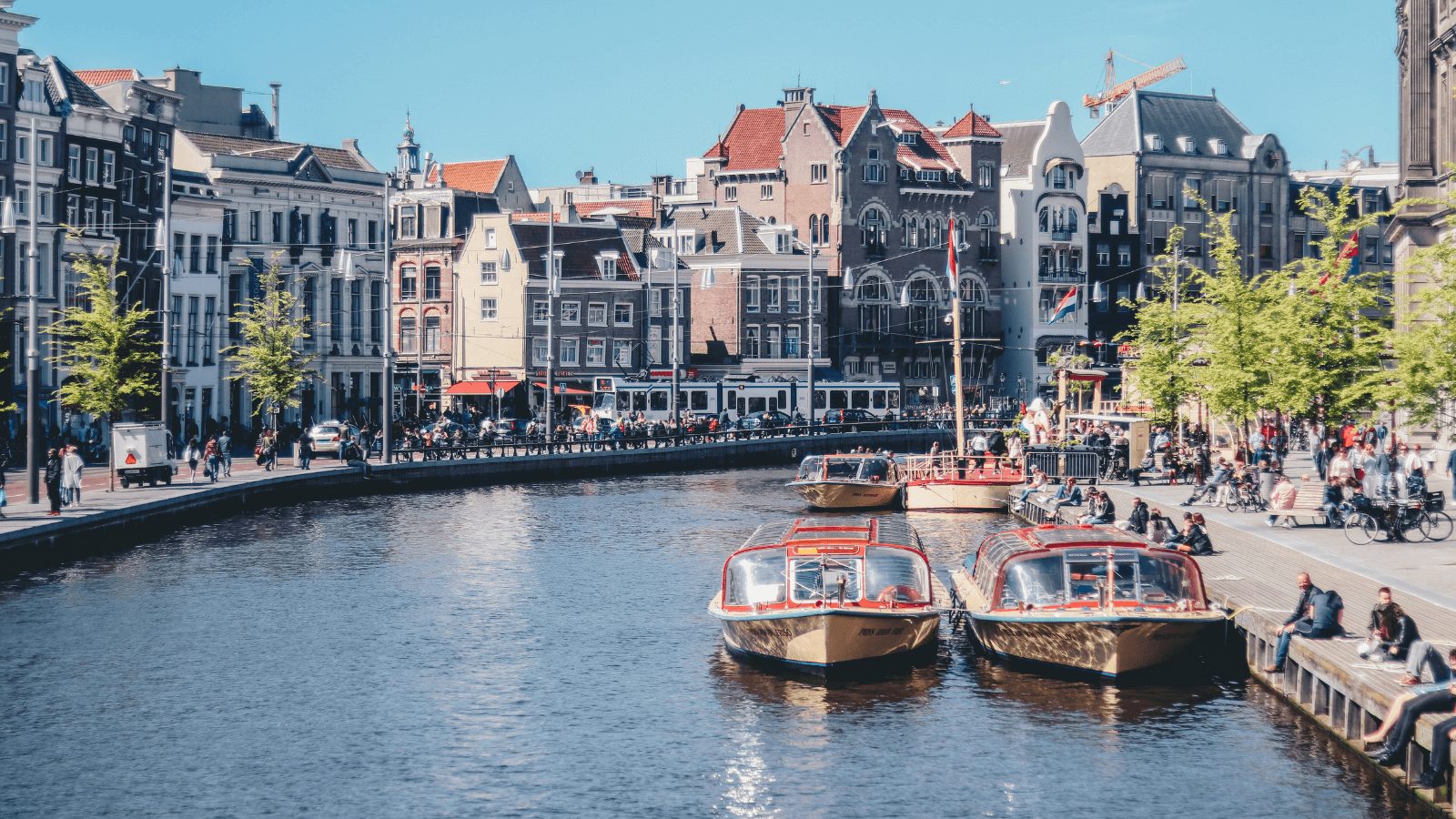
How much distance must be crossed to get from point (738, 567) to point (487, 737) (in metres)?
7.25

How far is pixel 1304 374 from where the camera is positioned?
5775 centimetres

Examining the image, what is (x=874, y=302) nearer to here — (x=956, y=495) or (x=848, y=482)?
(x=848, y=482)

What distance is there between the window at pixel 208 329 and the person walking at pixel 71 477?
45235 mm

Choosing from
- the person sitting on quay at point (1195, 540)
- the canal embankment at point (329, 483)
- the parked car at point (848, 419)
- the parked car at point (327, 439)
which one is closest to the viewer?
the person sitting on quay at point (1195, 540)

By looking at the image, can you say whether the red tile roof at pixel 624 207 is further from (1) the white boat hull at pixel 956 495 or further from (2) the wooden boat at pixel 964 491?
(1) the white boat hull at pixel 956 495

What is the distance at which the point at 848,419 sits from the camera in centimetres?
12481

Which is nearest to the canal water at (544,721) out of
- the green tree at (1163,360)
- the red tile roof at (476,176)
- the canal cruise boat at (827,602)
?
the canal cruise boat at (827,602)

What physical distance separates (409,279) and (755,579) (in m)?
96.2

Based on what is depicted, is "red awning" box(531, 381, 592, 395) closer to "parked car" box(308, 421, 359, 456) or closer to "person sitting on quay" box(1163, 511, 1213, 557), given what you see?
"parked car" box(308, 421, 359, 456)

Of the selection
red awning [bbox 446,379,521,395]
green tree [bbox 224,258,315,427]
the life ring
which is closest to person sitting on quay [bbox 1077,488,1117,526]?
the life ring

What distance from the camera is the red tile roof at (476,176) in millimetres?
138500

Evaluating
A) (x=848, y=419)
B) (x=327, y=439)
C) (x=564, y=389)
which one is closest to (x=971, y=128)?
(x=848, y=419)

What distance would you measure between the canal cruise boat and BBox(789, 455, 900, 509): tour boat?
35023 mm

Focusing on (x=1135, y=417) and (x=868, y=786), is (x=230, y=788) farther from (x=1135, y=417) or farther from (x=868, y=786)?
(x=1135, y=417)
